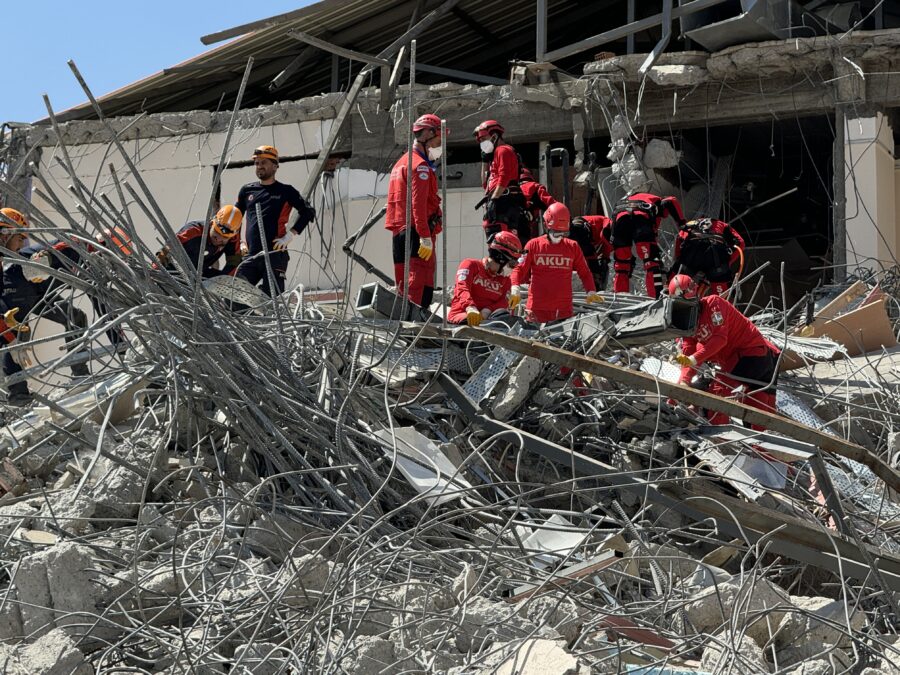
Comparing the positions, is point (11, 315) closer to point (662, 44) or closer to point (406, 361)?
point (406, 361)

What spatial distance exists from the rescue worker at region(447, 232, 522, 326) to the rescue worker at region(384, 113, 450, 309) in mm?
380

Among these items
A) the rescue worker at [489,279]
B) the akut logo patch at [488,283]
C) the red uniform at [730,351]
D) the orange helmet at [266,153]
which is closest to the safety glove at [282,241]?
the orange helmet at [266,153]

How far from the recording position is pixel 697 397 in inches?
219

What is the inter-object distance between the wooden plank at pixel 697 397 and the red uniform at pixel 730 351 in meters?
1.36

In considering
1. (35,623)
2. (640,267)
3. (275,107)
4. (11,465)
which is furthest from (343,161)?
(35,623)

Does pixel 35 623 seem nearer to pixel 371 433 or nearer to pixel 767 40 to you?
pixel 371 433

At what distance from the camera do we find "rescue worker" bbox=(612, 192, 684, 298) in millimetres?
9898

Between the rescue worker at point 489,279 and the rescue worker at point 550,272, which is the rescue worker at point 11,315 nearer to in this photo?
the rescue worker at point 489,279

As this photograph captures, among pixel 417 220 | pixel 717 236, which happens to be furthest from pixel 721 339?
pixel 417 220

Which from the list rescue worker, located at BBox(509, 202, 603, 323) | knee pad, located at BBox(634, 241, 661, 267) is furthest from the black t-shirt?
knee pad, located at BBox(634, 241, 661, 267)

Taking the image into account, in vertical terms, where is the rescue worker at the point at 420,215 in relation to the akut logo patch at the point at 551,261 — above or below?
above

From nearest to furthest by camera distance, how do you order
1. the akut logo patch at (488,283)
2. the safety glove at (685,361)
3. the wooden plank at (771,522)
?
1. the wooden plank at (771,522)
2. the safety glove at (685,361)
3. the akut logo patch at (488,283)

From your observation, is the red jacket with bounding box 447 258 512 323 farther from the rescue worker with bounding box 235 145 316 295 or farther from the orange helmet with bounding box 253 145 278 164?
the orange helmet with bounding box 253 145 278 164

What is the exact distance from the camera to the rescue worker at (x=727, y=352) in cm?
704
